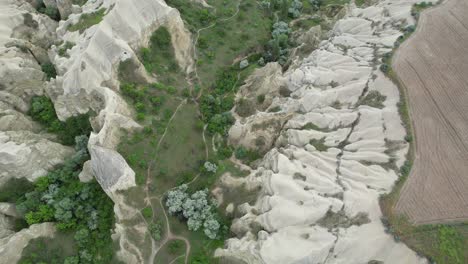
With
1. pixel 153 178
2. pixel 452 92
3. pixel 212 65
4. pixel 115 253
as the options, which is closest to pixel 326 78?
pixel 452 92

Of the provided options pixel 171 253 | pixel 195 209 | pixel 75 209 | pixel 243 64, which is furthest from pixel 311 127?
pixel 75 209

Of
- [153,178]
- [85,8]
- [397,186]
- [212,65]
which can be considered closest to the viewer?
[397,186]

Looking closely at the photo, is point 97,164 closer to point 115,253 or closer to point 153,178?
point 153,178

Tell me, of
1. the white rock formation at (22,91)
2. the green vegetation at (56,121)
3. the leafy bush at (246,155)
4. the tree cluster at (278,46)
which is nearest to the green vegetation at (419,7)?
the tree cluster at (278,46)

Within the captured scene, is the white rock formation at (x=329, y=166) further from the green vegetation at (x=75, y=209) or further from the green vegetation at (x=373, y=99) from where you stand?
the green vegetation at (x=75, y=209)

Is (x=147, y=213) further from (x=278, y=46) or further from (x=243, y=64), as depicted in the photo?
(x=278, y=46)

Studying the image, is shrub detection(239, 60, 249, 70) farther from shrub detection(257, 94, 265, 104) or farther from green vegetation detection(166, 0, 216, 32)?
green vegetation detection(166, 0, 216, 32)

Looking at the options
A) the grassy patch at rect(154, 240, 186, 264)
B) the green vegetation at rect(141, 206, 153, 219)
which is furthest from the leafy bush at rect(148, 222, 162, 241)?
the grassy patch at rect(154, 240, 186, 264)
